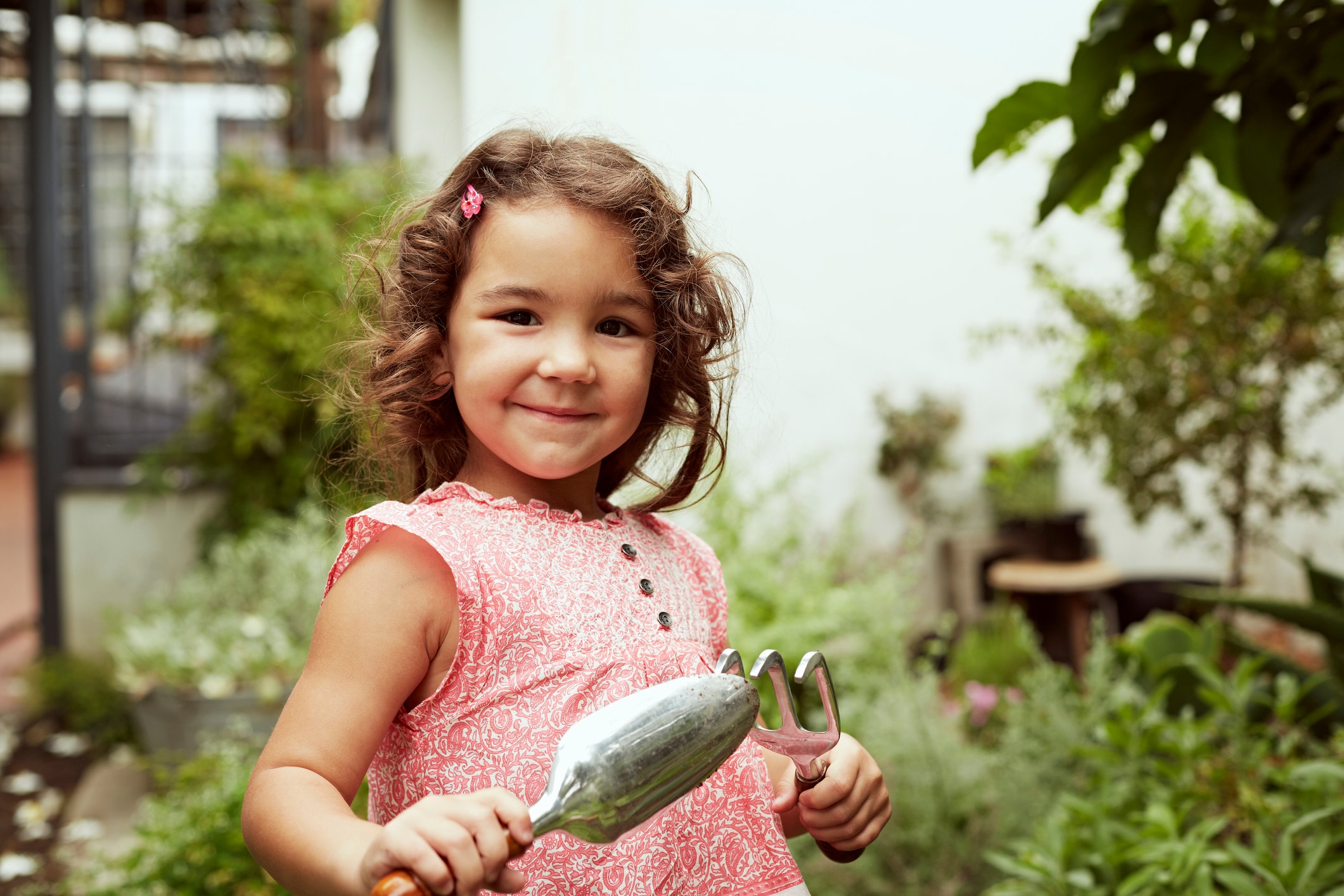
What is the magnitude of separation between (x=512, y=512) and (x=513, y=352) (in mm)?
148

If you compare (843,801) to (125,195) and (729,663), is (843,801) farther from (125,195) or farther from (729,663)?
(125,195)

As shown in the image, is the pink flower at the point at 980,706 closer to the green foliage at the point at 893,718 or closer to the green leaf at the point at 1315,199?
the green foliage at the point at 893,718

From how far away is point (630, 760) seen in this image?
0.68m

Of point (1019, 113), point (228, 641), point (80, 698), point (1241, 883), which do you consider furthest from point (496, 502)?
point (80, 698)

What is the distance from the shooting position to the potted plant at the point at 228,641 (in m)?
3.25

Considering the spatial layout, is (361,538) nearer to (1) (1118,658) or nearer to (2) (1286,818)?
(2) (1286,818)

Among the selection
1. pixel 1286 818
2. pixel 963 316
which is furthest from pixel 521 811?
pixel 963 316

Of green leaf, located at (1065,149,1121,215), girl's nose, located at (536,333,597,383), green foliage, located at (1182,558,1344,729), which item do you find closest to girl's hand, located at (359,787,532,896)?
girl's nose, located at (536,333,597,383)

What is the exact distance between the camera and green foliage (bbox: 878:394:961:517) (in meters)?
4.99

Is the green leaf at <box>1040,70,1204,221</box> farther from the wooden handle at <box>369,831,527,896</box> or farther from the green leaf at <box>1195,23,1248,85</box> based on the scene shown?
the wooden handle at <box>369,831,527,896</box>

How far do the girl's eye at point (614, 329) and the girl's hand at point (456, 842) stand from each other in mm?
452

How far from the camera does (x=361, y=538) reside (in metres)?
0.94

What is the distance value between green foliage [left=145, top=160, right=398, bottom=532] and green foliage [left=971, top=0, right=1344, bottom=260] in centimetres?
289

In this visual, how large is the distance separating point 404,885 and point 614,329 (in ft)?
1.71
